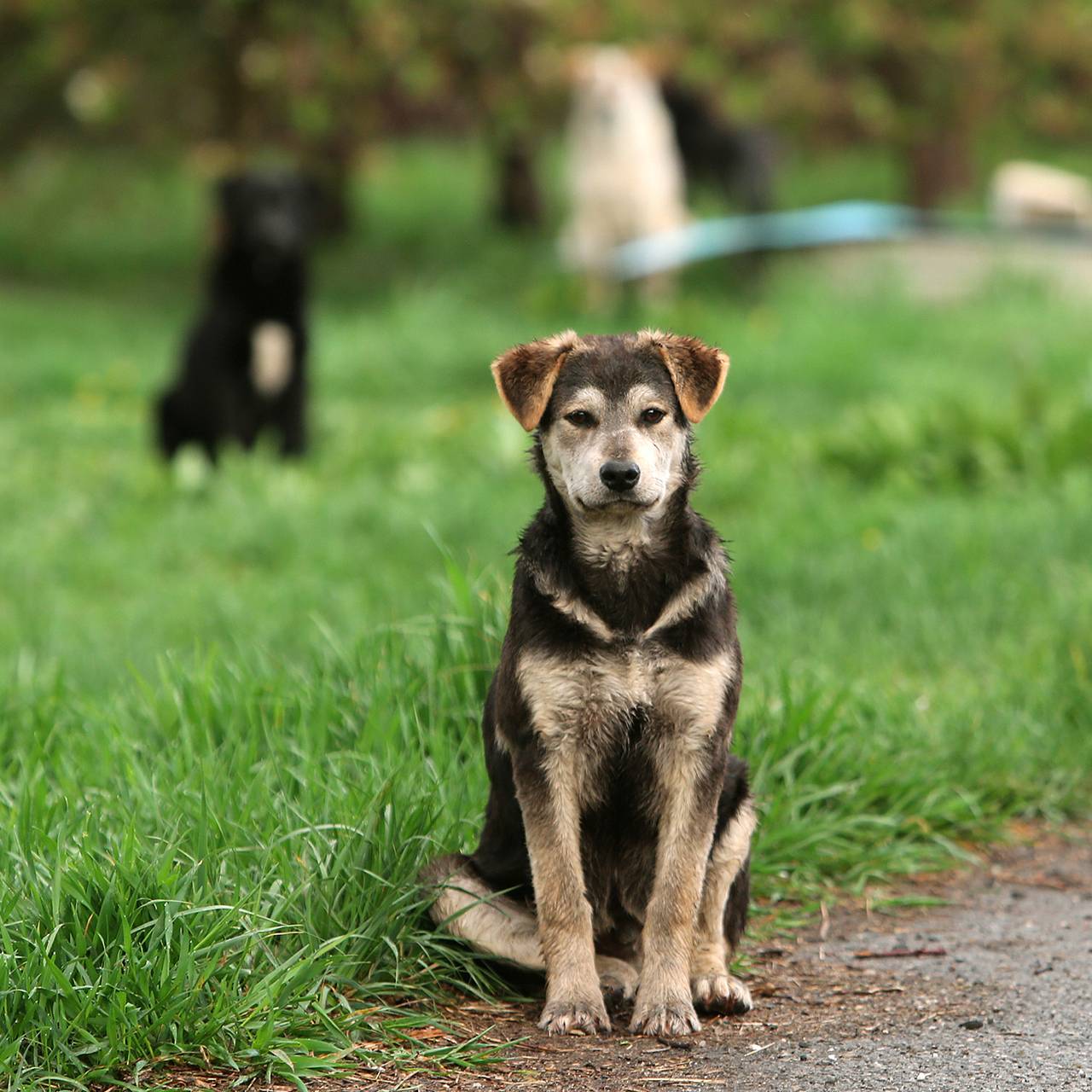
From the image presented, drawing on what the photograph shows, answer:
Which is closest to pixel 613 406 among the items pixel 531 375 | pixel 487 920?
pixel 531 375

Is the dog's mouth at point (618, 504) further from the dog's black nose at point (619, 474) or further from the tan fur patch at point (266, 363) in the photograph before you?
the tan fur patch at point (266, 363)

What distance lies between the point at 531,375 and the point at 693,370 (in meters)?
0.35

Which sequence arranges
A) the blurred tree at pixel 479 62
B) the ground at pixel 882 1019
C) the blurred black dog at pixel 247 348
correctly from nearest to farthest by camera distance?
the ground at pixel 882 1019, the blurred black dog at pixel 247 348, the blurred tree at pixel 479 62

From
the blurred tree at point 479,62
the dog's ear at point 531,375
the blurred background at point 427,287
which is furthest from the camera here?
the blurred tree at point 479,62

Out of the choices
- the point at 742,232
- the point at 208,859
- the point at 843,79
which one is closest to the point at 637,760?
the point at 208,859

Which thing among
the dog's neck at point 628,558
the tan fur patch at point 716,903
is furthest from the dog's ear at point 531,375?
the tan fur patch at point 716,903

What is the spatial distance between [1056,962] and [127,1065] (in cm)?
208

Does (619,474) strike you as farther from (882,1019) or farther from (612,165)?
(612,165)

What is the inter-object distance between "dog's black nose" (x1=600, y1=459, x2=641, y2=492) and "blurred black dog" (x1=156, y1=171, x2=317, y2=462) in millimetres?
6615

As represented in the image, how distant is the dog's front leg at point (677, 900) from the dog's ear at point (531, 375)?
79 centimetres

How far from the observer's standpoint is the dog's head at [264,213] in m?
9.84

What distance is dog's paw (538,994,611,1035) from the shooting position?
11.3 feet

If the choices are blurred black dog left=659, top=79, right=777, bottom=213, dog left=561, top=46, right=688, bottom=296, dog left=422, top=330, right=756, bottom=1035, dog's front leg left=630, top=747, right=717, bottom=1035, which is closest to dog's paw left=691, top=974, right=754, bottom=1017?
dog left=422, top=330, right=756, bottom=1035

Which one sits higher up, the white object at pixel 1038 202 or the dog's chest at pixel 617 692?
the white object at pixel 1038 202
